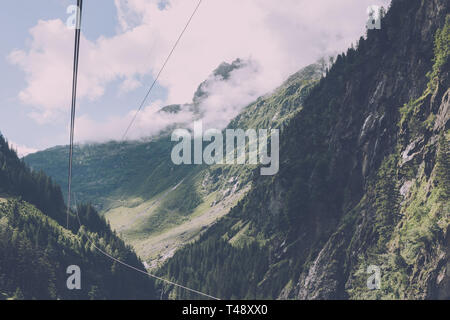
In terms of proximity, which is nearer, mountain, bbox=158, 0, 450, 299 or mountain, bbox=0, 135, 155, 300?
mountain, bbox=158, 0, 450, 299

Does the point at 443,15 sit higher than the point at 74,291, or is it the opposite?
the point at 443,15

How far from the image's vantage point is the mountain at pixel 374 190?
332ft

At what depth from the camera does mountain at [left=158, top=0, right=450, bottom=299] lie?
101062mm

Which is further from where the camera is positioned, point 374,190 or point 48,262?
point 48,262

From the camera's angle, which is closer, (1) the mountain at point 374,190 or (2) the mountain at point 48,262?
(1) the mountain at point 374,190

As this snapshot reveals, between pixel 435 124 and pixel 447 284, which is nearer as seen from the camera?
pixel 447 284

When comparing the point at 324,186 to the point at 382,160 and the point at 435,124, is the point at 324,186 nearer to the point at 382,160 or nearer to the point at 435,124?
the point at 382,160

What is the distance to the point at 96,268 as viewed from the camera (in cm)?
17975

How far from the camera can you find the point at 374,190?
130 metres

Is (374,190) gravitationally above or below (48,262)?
above

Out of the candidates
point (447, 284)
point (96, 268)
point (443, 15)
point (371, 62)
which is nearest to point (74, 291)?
point (96, 268)
